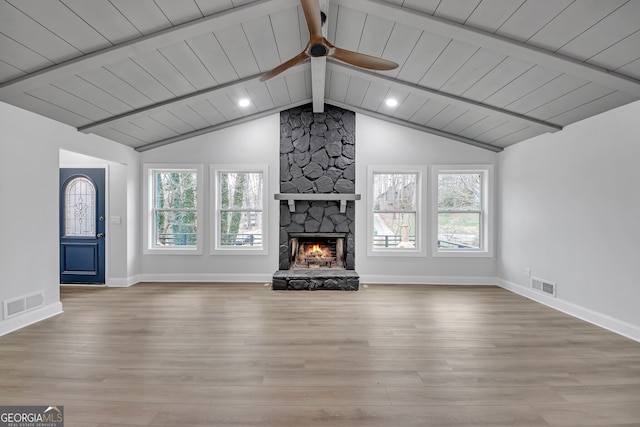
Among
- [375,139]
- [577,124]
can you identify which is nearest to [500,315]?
[577,124]

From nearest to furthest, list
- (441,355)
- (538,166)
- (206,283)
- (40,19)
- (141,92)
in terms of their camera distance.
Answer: (40,19) < (441,355) < (141,92) < (538,166) < (206,283)

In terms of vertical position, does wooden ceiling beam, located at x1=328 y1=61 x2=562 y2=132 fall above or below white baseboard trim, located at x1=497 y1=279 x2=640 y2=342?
above

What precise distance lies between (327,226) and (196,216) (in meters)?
2.28

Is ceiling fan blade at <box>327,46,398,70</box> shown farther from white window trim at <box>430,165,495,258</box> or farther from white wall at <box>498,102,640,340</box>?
white window trim at <box>430,165,495,258</box>

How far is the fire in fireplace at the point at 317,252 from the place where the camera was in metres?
5.61

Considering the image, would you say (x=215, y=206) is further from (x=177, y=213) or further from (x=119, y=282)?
(x=119, y=282)

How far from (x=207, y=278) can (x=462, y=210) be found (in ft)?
15.0

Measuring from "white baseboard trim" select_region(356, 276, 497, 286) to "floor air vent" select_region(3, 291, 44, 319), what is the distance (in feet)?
14.1

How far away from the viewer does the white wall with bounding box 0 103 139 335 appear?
3.14 m

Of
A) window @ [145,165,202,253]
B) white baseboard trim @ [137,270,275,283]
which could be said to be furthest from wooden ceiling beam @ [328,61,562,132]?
white baseboard trim @ [137,270,275,283]

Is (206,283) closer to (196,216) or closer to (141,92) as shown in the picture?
(196,216)

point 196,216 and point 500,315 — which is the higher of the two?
point 196,216

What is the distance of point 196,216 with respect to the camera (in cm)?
545

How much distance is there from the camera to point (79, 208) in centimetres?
525
